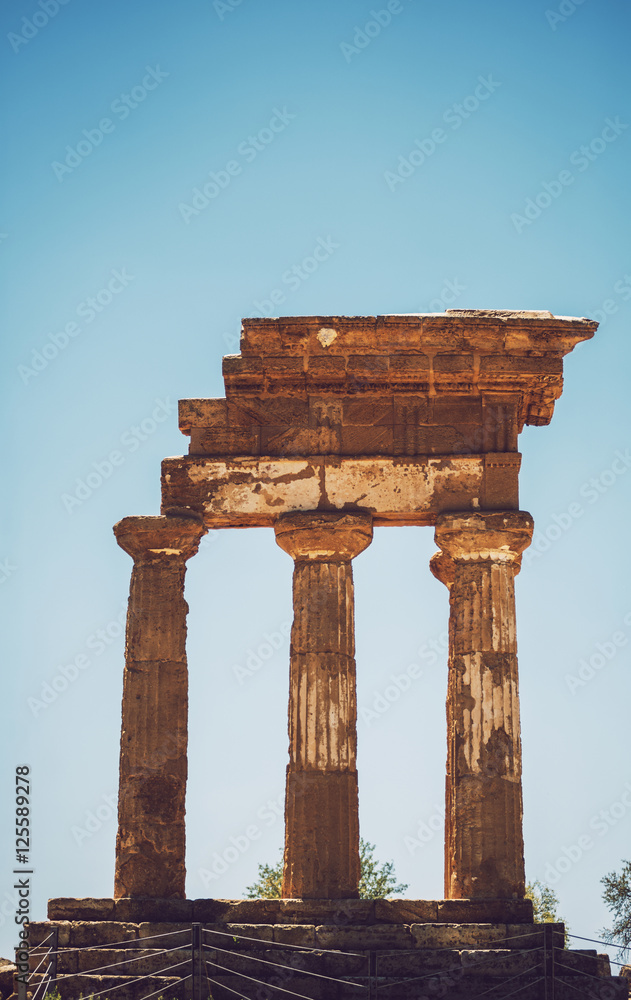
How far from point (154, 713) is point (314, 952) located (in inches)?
166

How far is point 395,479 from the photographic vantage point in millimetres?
23297

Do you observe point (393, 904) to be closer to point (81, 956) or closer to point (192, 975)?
point (192, 975)

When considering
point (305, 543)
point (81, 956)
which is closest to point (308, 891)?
point (81, 956)

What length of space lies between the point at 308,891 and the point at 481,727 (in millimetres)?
3326

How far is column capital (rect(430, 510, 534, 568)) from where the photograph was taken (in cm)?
2272

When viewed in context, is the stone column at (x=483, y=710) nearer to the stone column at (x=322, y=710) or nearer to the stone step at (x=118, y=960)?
the stone column at (x=322, y=710)

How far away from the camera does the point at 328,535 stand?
22.9 m

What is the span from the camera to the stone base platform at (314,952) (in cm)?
1952

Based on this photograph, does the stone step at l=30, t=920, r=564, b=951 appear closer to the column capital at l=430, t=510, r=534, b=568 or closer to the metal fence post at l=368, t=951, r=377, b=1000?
the metal fence post at l=368, t=951, r=377, b=1000

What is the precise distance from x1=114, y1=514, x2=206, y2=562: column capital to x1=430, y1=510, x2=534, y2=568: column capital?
3.69m

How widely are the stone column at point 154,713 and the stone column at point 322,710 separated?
1.56 m

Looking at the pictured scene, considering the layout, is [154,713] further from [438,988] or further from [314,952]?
[438,988]

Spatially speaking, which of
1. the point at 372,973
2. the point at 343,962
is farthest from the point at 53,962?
the point at 372,973

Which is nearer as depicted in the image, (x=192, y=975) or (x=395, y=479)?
(x=192, y=975)
